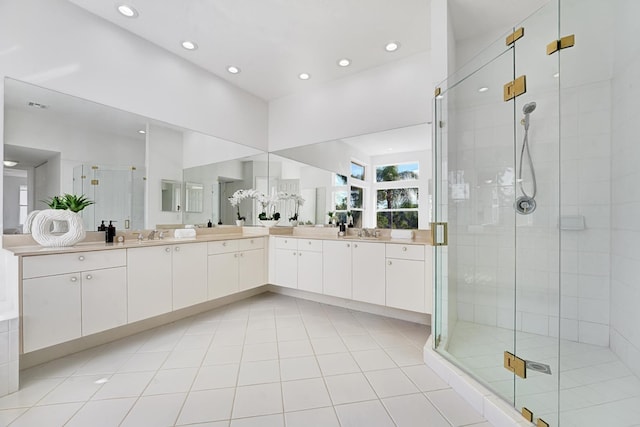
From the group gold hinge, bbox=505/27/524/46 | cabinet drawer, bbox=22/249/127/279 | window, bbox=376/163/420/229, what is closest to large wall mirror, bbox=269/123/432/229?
window, bbox=376/163/420/229

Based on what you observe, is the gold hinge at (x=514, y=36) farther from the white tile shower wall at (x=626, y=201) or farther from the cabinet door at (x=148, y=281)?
the cabinet door at (x=148, y=281)

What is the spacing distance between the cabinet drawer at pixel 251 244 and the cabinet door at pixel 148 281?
2.83 feet

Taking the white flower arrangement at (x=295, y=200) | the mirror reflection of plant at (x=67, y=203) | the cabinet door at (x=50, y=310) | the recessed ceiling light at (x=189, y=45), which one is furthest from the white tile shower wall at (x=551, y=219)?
the mirror reflection of plant at (x=67, y=203)

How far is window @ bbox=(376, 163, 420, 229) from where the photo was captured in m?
2.91

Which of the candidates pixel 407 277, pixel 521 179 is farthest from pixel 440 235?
pixel 521 179

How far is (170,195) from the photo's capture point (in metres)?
3.12

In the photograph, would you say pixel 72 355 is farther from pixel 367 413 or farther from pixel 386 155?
pixel 386 155

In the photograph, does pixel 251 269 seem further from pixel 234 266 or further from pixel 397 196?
pixel 397 196

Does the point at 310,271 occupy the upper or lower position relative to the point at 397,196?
lower

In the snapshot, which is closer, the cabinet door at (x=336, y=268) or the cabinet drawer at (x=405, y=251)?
the cabinet drawer at (x=405, y=251)

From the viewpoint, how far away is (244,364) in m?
2.01

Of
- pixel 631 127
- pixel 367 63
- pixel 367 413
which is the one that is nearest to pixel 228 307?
pixel 367 413

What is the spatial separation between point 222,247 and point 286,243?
795 millimetres

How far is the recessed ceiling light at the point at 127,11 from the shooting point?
2304 mm
